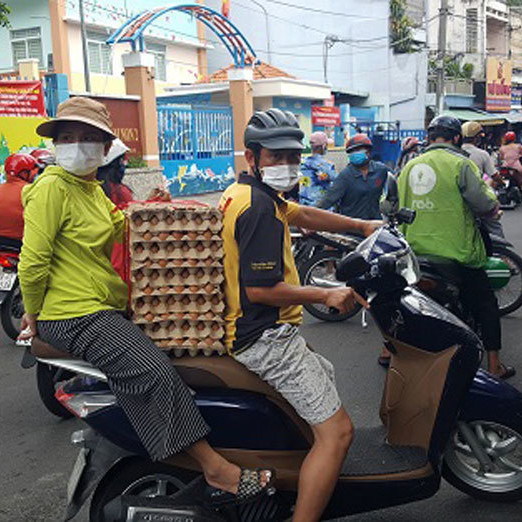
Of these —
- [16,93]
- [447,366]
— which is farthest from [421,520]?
[16,93]

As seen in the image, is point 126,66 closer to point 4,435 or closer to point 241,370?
point 4,435

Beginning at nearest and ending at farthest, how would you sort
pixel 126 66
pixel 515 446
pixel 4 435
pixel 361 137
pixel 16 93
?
pixel 515 446, pixel 4 435, pixel 361 137, pixel 16 93, pixel 126 66

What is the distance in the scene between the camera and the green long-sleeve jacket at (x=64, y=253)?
95.0 inches

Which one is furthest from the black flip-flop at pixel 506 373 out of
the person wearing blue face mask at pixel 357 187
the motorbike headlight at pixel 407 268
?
the person wearing blue face mask at pixel 357 187

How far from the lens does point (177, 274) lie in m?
2.47

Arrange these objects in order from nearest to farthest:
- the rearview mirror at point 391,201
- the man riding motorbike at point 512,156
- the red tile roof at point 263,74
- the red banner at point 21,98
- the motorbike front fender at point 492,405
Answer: the motorbike front fender at point 492,405 < the rearview mirror at point 391,201 < the red banner at point 21,98 < the man riding motorbike at point 512,156 < the red tile roof at point 263,74

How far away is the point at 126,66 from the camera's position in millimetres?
13766

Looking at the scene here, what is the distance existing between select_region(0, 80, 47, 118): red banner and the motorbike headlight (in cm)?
948

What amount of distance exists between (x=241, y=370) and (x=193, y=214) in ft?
2.05

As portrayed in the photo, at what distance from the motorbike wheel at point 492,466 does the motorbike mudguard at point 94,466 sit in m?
1.45

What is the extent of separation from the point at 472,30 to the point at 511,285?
34.6 metres

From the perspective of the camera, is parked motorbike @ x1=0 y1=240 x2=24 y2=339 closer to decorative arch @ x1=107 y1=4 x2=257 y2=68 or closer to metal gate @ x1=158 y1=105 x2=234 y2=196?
decorative arch @ x1=107 y1=4 x2=257 y2=68

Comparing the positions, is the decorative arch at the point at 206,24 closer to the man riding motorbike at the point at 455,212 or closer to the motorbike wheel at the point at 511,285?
the motorbike wheel at the point at 511,285

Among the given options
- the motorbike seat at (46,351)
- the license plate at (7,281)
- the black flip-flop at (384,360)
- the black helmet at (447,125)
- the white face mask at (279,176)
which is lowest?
the black flip-flop at (384,360)
